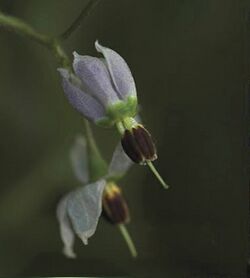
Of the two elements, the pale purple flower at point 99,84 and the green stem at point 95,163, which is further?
the green stem at point 95,163

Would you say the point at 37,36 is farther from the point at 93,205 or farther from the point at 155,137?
the point at 155,137

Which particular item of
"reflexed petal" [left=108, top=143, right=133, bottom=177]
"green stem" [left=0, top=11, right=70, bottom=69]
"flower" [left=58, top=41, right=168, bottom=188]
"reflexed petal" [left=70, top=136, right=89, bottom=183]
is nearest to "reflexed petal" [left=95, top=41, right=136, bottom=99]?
"flower" [left=58, top=41, right=168, bottom=188]

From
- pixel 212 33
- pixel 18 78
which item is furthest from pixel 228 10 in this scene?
pixel 18 78

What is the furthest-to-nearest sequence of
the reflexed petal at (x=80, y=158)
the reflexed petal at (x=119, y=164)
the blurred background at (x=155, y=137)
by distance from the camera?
1. the blurred background at (x=155, y=137)
2. the reflexed petal at (x=80, y=158)
3. the reflexed petal at (x=119, y=164)

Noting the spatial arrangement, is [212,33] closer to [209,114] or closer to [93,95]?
[209,114]

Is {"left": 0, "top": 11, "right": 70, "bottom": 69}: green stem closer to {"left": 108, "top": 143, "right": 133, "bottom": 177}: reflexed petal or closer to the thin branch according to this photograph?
the thin branch

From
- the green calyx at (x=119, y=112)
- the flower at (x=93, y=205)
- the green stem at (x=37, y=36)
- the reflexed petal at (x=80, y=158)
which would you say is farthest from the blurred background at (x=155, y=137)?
the green calyx at (x=119, y=112)

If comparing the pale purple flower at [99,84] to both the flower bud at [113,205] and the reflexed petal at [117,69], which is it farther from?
the flower bud at [113,205]

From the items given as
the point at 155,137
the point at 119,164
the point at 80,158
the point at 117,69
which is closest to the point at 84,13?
the point at 117,69
